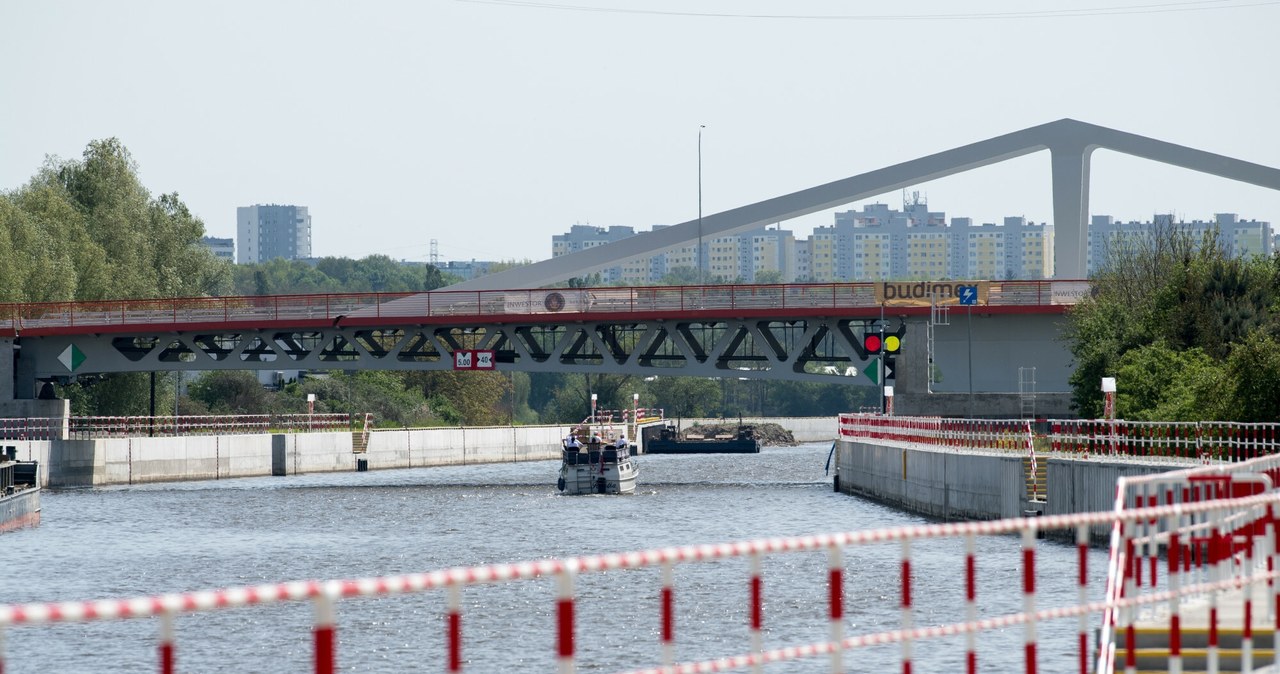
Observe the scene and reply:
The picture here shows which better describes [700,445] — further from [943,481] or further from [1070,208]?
[943,481]

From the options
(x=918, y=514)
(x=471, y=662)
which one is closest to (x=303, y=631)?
(x=471, y=662)

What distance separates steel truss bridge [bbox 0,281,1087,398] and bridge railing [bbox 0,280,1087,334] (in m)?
0.05

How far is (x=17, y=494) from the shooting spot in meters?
49.0

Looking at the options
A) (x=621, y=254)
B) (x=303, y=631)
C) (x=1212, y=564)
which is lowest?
(x=303, y=631)

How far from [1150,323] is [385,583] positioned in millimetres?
50789

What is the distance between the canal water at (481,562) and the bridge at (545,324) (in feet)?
18.9

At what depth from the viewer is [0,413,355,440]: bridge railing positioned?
71562 mm

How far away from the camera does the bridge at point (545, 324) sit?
6556 centimetres

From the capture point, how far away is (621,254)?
298 feet

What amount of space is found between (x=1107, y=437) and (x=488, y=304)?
35644 millimetres

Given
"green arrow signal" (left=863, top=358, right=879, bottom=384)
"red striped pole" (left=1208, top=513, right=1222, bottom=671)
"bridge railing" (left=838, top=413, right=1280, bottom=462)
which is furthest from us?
"green arrow signal" (left=863, top=358, right=879, bottom=384)

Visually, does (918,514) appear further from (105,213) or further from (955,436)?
(105,213)

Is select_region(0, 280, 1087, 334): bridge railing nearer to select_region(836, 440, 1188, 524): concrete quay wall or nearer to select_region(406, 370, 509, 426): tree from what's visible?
select_region(836, 440, 1188, 524): concrete quay wall

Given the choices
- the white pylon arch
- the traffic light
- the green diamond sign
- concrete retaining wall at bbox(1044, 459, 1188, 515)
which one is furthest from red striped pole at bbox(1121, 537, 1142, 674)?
the white pylon arch
